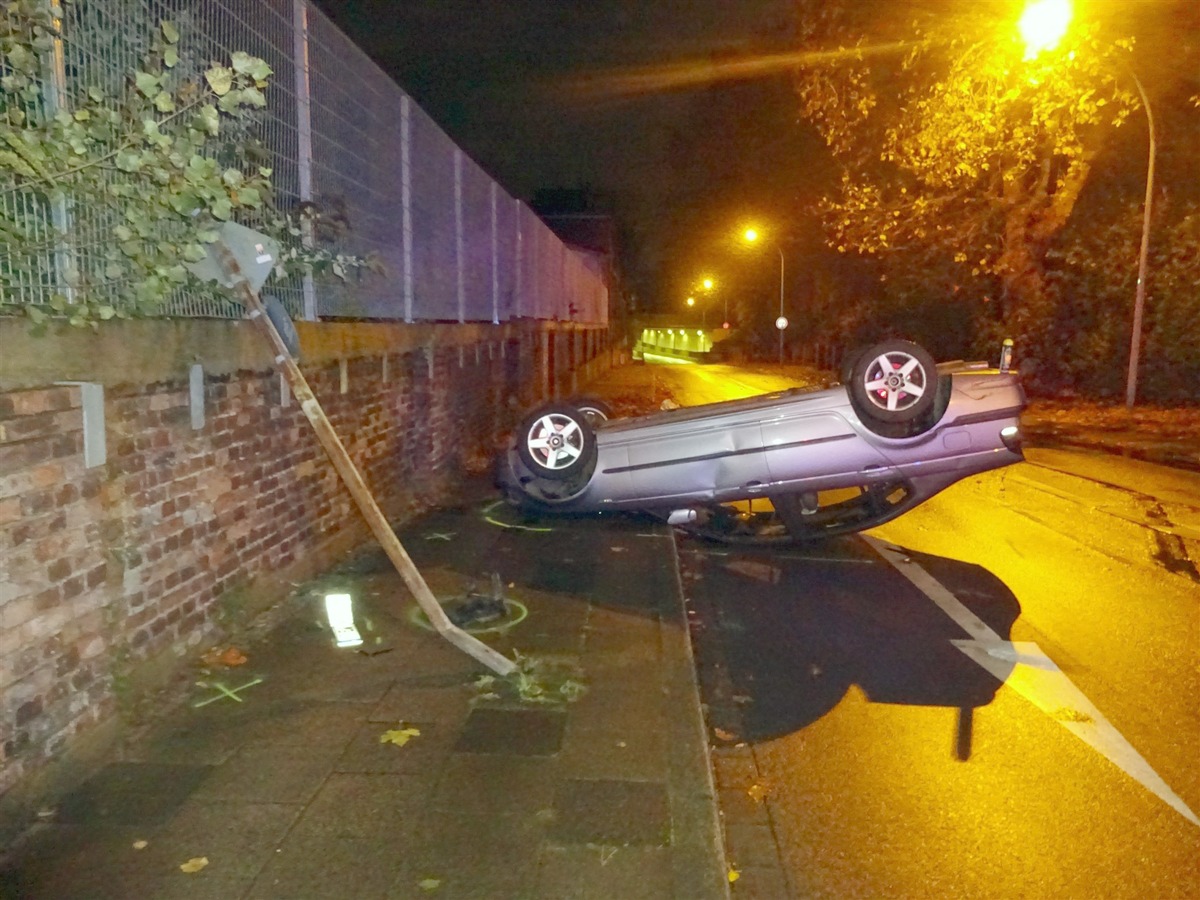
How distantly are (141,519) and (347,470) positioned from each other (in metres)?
1.01

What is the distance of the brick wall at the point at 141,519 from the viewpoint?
153 inches

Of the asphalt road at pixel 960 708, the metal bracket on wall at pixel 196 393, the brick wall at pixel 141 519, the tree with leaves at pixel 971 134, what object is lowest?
the asphalt road at pixel 960 708

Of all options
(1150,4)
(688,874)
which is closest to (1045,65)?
(1150,4)

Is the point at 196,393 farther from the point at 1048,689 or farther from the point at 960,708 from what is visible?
the point at 1048,689

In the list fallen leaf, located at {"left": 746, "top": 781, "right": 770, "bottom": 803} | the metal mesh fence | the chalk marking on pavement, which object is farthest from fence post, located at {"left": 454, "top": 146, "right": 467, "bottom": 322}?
fallen leaf, located at {"left": 746, "top": 781, "right": 770, "bottom": 803}

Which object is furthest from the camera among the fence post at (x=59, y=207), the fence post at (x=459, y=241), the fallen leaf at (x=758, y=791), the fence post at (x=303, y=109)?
the fence post at (x=459, y=241)

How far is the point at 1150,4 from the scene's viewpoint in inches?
572

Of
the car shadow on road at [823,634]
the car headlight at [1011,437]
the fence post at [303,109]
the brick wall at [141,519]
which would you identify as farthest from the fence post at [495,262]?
the car headlight at [1011,437]

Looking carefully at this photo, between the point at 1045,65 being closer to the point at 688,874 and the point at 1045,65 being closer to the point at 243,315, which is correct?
the point at 243,315

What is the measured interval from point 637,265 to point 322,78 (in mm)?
82935

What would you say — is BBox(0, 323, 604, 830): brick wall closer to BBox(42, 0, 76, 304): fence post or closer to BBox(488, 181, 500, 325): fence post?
BBox(42, 0, 76, 304): fence post

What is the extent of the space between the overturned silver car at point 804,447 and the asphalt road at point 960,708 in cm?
68

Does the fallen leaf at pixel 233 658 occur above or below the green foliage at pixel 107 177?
below

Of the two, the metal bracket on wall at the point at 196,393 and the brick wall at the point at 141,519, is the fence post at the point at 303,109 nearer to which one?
the brick wall at the point at 141,519
